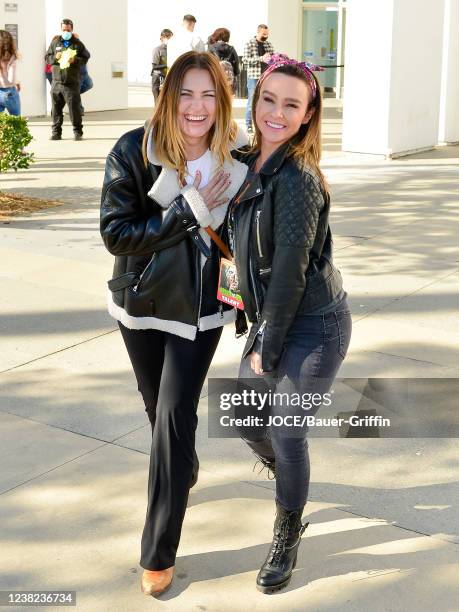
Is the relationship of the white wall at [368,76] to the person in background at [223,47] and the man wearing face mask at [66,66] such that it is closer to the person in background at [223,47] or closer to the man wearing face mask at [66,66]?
the person in background at [223,47]

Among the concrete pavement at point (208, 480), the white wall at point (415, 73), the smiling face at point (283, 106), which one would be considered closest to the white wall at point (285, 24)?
the white wall at point (415, 73)

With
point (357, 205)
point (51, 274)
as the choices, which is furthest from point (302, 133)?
point (357, 205)

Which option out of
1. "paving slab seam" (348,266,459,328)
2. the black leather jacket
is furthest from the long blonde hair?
"paving slab seam" (348,266,459,328)

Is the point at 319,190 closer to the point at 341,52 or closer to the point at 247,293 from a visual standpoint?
the point at 247,293

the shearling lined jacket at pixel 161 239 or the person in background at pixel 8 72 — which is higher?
the person in background at pixel 8 72

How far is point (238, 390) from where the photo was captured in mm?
3555

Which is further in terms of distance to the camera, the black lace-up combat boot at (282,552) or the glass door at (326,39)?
the glass door at (326,39)

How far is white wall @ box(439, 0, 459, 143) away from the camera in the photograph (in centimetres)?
1556

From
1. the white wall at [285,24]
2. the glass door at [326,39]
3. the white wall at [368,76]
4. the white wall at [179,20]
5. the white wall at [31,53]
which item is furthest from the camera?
the glass door at [326,39]

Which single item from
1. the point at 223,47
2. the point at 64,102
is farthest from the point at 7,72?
the point at 223,47

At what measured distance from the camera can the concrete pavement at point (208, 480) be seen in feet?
11.1

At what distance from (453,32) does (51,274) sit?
10.5 meters

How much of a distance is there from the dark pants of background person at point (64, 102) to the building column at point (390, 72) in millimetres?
4528

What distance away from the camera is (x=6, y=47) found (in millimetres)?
13883
